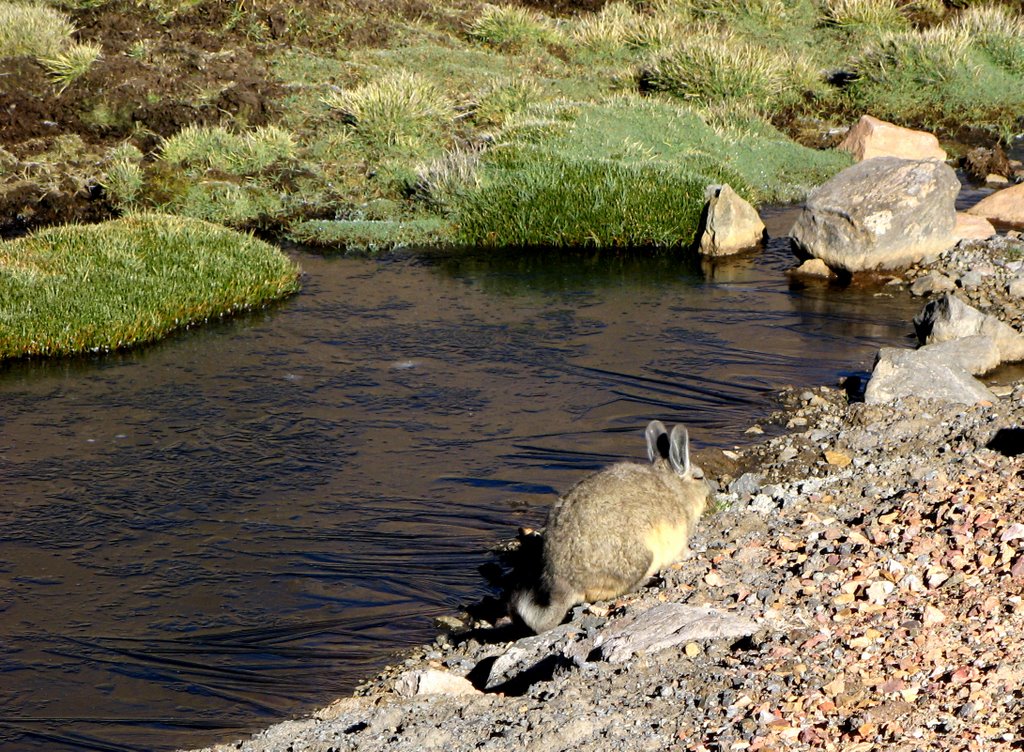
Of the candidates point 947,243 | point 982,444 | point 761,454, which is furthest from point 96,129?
point 982,444

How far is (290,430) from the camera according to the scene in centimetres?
988

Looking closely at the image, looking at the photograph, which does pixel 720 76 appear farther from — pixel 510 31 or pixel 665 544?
pixel 665 544

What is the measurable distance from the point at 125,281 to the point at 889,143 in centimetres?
1298

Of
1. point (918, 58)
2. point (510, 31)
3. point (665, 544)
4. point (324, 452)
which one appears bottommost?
point (324, 452)

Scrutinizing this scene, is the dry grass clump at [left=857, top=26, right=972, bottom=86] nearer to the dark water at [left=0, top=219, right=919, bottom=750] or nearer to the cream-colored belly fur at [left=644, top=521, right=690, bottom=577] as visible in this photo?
the dark water at [left=0, top=219, right=919, bottom=750]

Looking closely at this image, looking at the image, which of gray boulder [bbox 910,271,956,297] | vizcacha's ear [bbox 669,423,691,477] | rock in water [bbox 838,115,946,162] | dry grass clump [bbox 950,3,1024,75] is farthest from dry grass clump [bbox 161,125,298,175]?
dry grass clump [bbox 950,3,1024,75]

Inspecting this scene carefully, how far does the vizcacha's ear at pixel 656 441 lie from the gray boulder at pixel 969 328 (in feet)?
17.2

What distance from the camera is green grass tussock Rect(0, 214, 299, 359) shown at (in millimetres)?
11883

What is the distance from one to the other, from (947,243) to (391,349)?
23.6ft

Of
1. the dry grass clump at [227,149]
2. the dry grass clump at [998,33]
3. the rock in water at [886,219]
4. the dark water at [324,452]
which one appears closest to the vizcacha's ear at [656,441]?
the dark water at [324,452]

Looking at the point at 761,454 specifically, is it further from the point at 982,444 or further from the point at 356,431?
the point at 356,431

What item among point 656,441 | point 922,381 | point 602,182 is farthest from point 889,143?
point 656,441

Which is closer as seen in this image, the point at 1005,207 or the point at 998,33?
the point at 1005,207

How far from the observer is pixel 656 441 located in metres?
6.96
